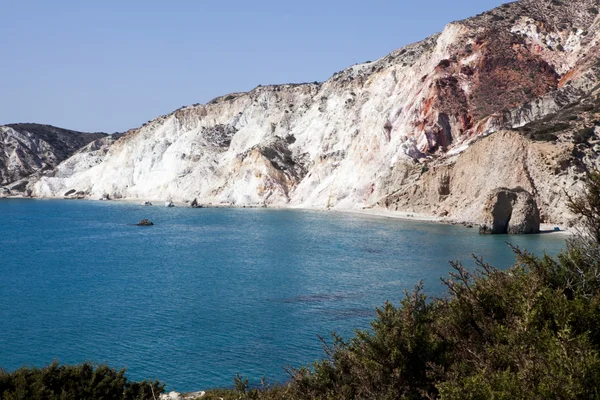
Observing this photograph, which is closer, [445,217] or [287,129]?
[445,217]

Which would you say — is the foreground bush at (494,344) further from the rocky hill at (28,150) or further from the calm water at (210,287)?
the rocky hill at (28,150)

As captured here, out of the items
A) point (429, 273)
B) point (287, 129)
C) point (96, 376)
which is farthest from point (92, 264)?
point (287, 129)

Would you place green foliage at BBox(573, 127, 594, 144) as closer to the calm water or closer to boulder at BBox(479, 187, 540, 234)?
boulder at BBox(479, 187, 540, 234)

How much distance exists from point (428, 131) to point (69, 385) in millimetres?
69520

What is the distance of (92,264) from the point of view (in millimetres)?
45688

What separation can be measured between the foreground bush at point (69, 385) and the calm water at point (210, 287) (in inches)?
190

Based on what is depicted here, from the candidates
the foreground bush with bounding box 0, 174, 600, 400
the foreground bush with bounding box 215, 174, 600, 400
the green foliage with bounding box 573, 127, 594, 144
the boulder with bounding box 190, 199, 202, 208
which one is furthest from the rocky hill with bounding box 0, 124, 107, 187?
the foreground bush with bounding box 215, 174, 600, 400

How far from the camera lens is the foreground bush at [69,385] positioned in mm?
12922

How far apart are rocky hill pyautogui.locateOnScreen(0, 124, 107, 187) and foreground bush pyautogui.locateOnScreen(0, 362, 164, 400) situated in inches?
6474

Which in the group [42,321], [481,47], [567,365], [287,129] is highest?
[481,47]

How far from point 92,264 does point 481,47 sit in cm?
6034

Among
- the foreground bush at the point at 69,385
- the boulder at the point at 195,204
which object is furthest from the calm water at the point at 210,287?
the boulder at the point at 195,204

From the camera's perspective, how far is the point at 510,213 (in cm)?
5344

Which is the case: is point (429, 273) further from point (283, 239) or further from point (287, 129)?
point (287, 129)
